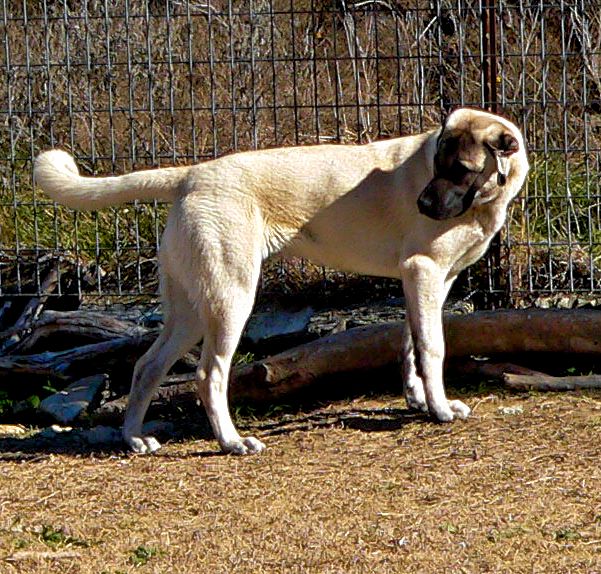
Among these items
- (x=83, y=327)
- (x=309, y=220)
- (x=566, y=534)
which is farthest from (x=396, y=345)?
(x=566, y=534)

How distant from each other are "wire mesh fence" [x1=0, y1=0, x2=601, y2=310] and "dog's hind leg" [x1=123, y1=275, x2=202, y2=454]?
5.55 feet

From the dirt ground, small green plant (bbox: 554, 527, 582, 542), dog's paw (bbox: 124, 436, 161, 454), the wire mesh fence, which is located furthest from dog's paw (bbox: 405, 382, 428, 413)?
small green plant (bbox: 554, 527, 582, 542)

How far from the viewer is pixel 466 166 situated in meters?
5.74

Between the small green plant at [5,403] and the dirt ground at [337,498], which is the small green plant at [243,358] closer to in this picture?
the dirt ground at [337,498]

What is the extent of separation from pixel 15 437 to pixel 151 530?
2155mm

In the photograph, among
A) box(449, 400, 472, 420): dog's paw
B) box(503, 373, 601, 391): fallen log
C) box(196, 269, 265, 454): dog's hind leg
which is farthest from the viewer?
box(503, 373, 601, 391): fallen log

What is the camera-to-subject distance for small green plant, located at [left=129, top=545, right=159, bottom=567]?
4258 mm

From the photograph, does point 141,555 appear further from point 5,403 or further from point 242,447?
point 5,403

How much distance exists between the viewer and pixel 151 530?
462cm

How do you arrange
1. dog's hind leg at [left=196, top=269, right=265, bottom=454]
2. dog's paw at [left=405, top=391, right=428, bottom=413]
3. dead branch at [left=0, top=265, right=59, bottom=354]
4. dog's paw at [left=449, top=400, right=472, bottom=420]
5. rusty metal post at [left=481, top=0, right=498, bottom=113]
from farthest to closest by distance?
dead branch at [left=0, top=265, right=59, bottom=354]
rusty metal post at [left=481, top=0, right=498, bottom=113]
dog's paw at [left=405, top=391, right=428, bottom=413]
dog's paw at [left=449, top=400, right=472, bottom=420]
dog's hind leg at [left=196, top=269, right=265, bottom=454]

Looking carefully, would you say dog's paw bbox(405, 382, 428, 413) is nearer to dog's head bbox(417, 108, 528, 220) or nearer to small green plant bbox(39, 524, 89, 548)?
dog's head bbox(417, 108, 528, 220)

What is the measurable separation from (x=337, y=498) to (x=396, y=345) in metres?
1.75

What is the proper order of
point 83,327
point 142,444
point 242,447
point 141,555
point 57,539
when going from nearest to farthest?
point 141,555, point 57,539, point 242,447, point 142,444, point 83,327

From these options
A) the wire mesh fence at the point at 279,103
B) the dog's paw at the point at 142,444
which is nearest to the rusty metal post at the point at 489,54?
the wire mesh fence at the point at 279,103
